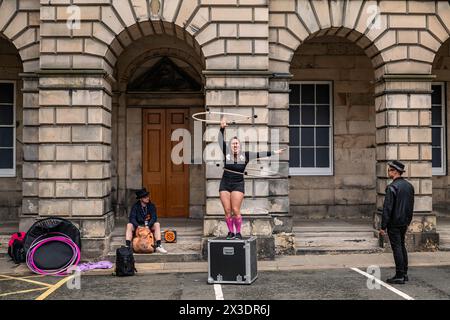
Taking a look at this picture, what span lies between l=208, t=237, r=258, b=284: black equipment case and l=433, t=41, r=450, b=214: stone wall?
317 inches

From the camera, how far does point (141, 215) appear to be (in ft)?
38.0

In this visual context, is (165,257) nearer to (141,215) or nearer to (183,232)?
(141,215)

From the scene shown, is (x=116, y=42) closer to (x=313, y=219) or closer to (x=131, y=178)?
(x=131, y=178)

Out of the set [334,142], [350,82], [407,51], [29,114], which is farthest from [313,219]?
[29,114]

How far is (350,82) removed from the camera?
15078 millimetres

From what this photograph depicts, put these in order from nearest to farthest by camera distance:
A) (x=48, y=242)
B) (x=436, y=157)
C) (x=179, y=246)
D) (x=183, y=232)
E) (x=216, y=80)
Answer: (x=48, y=242)
(x=216, y=80)
(x=179, y=246)
(x=183, y=232)
(x=436, y=157)

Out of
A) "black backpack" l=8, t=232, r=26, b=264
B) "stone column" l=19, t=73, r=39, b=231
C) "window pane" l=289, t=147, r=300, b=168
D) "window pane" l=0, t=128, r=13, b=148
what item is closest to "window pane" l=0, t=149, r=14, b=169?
"window pane" l=0, t=128, r=13, b=148

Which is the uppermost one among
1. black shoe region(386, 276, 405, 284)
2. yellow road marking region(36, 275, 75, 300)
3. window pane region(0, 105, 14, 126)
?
window pane region(0, 105, 14, 126)

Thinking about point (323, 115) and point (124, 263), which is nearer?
point (124, 263)

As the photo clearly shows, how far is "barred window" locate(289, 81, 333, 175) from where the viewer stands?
49.6 ft

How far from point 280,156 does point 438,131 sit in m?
5.69

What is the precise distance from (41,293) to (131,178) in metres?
6.26

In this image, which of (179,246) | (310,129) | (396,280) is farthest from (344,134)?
(396,280)

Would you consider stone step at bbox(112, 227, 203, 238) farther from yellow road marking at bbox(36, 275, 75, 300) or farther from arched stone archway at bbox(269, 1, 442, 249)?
arched stone archway at bbox(269, 1, 442, 249)
